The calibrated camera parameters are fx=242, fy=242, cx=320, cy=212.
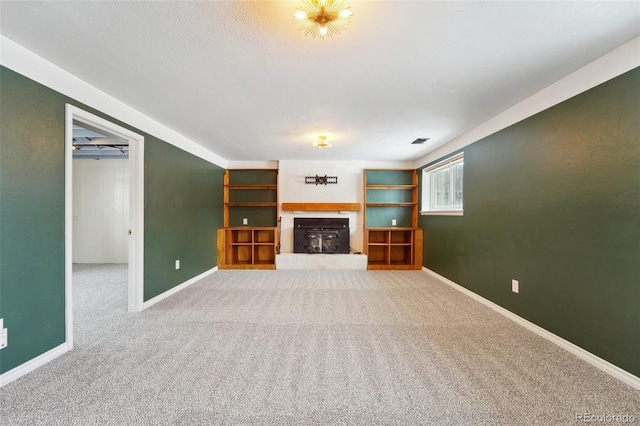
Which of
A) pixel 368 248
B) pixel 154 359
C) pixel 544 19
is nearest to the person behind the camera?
pixel 544 19

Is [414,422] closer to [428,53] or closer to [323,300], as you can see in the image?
[323,300]

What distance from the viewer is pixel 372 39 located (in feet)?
5.10

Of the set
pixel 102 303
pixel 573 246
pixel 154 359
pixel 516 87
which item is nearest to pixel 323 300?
pixel 154 359

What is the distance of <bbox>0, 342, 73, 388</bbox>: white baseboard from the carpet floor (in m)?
A: 0.05

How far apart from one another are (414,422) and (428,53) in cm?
229

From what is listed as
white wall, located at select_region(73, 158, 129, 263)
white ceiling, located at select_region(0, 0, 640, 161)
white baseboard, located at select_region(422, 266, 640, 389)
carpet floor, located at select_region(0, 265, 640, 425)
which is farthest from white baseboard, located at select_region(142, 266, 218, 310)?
white baseboard, located at select_region(422, 266, 640, 389)

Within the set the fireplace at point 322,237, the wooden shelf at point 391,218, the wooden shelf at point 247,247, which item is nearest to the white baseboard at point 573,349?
the wooden shelf at point 391,218

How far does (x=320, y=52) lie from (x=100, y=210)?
→ 6071mm

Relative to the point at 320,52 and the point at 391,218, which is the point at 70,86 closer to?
the point at 320,52

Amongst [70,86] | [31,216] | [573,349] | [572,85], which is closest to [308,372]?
[573,349]

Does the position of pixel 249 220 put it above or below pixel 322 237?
above

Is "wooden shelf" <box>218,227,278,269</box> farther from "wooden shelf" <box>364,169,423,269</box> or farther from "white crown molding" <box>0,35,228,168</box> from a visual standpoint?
"white crown molding" <box>0,35,228,168</box>

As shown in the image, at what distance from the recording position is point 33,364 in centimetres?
172

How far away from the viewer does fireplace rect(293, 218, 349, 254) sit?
5.05 meters
